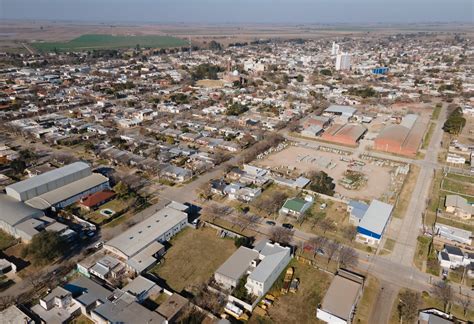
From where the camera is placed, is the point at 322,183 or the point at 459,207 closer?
the point at 459,207

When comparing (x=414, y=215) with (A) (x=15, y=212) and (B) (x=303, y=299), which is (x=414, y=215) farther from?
(A) (x=15, y=212)

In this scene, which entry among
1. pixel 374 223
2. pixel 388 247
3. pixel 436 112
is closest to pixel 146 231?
pixel 374 223

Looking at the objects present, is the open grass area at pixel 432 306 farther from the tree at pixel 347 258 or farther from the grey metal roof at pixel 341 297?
the tree at pixel 347 258

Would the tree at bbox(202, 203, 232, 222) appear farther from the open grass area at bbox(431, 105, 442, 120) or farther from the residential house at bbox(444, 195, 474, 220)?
the open grass area at bbox(431, 105, 442, 120)

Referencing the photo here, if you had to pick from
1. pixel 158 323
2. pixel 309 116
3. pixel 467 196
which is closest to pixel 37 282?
pixel 158 323

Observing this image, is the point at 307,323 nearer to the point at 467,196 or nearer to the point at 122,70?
the point at 467,196

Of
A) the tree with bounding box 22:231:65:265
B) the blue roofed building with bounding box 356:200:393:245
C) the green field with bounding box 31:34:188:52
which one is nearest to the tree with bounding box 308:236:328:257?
the blue roofed building with bounding box 356:200:393:245

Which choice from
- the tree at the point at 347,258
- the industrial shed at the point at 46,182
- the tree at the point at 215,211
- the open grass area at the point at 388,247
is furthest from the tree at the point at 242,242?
the industrial shed at the point at 46,182
